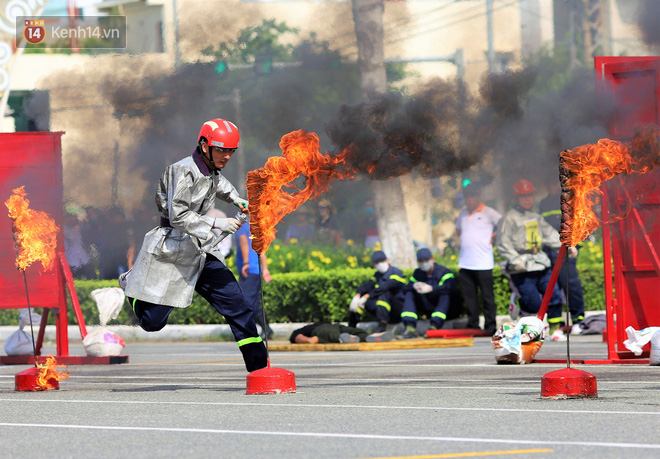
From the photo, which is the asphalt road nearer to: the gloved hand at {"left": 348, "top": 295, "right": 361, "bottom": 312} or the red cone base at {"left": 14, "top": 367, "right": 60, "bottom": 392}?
the red cone base at {"left": 14, "top": 367, "right": 60, "bottom": 392}

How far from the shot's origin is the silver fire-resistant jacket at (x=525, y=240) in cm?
1570

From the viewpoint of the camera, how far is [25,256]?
33.3 ft

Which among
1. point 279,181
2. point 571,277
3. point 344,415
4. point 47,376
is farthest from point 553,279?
point 571,277

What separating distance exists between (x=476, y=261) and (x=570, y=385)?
8.38 m

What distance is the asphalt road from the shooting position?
598 centimetres

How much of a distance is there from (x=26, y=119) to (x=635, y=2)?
734 centimetres

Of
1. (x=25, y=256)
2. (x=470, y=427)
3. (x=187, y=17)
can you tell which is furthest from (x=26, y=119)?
(x=470, y=427)

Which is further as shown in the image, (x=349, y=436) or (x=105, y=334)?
(x=105, y=334)

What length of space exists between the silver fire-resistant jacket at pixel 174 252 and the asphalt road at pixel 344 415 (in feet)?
2.48

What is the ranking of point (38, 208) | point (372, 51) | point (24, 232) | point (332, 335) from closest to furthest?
point (24, 232)
point (38, 208)
point (372, 51)
point (332, 335)

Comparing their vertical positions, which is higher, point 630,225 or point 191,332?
point 630,225

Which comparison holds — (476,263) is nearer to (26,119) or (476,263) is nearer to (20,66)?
(26,119)

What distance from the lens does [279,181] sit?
921 cm

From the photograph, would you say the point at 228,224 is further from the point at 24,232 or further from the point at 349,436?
the point at 349,436
